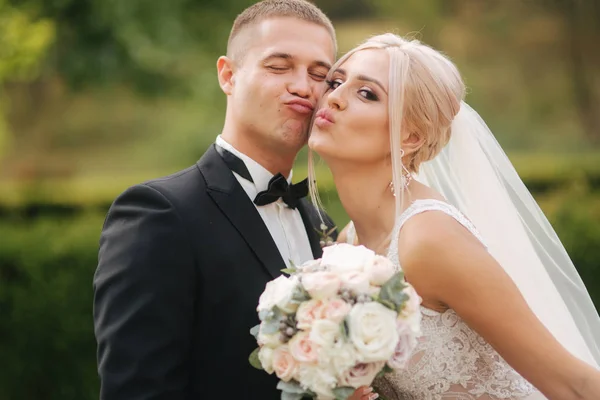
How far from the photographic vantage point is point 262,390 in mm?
2783

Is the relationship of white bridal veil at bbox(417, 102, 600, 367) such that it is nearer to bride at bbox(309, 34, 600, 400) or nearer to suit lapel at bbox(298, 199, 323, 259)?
bride at bbox(309, 34, 600, 400)

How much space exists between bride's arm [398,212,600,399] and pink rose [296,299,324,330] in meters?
0.55

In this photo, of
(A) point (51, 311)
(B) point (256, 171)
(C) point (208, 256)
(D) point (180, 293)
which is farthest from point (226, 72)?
(A) point (51, 311)

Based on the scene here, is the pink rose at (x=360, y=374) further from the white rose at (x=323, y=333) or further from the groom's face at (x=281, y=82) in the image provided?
the groom's face at (x=281, y=82)

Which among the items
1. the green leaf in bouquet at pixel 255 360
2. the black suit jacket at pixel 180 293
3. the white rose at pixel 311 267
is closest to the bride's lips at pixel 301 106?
the black suit jacket at pixel 180 293

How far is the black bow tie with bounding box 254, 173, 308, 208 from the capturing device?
120 inches

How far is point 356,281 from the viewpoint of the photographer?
2350mm

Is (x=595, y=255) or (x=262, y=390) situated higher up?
(x=262, y=390)

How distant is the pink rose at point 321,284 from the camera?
2340mm

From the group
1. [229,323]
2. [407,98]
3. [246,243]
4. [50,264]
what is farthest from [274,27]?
[50,264]

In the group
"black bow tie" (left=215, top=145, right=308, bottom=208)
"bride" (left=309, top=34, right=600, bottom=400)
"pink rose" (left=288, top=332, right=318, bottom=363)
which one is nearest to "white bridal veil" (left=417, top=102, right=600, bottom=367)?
"bride" (left=309, top=34, right=600, bottom=400)

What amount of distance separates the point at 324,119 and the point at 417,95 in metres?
0.37

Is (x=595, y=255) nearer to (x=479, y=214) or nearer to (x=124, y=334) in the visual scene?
(x=479, y=214)

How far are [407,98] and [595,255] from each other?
388 centimetres
